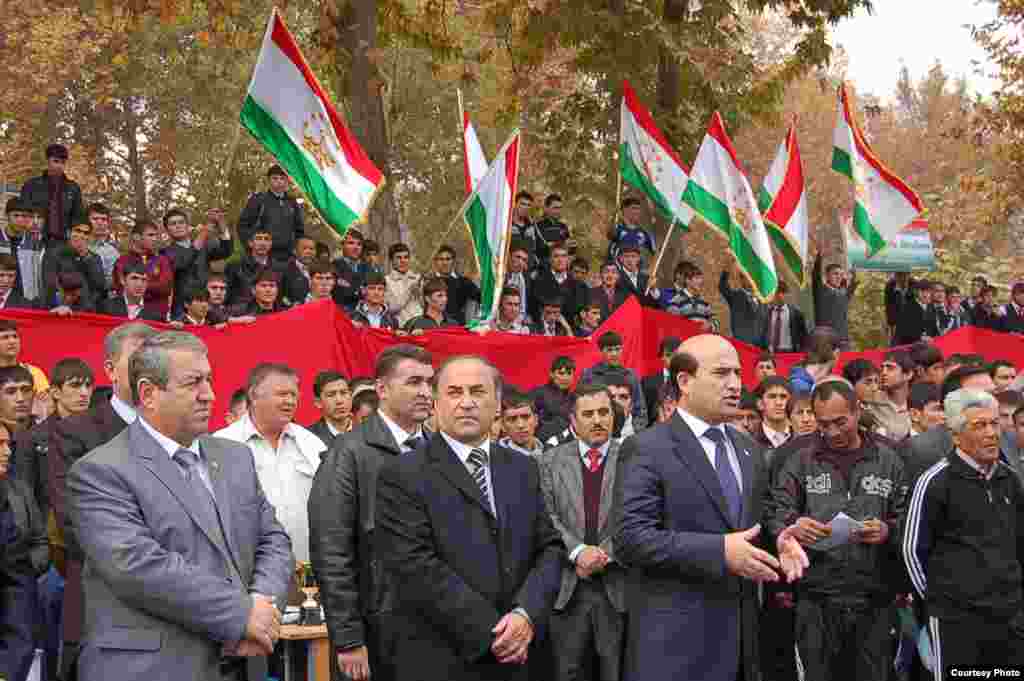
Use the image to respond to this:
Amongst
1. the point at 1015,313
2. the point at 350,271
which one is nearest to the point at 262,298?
the point at 350,271

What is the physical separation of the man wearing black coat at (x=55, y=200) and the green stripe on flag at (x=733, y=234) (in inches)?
249

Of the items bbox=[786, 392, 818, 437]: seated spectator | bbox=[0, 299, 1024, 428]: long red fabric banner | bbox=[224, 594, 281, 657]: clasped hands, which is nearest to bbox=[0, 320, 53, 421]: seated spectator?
bbox=[0, 299, 1024, 428]: long red fabric banner

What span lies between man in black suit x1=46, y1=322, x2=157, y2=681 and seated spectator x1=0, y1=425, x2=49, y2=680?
0.70 ft

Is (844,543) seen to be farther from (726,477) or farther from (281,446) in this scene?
(281,446)

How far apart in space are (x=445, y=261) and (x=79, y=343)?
471 cm

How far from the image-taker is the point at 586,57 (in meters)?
19.8

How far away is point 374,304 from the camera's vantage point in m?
13.9

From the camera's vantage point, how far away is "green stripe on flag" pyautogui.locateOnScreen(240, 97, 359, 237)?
11.9m

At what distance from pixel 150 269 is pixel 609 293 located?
5140 mm

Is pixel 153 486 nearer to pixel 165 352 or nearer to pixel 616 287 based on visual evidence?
pixel 165 352

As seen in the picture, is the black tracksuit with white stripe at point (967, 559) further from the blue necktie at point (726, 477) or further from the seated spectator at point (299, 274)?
the seated spectator at point (299, 274)

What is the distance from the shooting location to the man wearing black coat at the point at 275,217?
1455cm

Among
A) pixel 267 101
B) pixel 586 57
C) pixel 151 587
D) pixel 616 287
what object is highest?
pixel 586 57

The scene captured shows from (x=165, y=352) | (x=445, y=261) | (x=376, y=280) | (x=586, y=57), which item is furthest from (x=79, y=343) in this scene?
(x=586, y=57)
